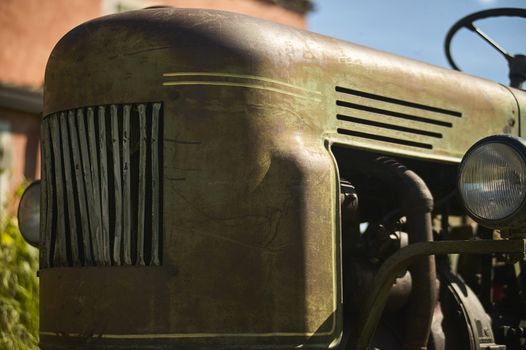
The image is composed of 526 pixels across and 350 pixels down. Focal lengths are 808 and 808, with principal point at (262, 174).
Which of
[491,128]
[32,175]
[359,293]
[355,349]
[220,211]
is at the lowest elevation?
[355,349]

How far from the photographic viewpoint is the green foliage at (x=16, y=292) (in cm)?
554

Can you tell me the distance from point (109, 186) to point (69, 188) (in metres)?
0.20

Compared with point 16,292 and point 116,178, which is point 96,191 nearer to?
point 116,178

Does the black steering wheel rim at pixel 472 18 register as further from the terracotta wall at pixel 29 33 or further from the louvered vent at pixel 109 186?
the terracotta wall at pixel 29 33

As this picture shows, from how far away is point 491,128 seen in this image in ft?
13.3

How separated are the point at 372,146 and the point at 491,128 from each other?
2.98 ft

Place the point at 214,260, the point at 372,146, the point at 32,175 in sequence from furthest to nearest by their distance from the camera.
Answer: the point at 32,175, the point at 372,146, the point at 214,260

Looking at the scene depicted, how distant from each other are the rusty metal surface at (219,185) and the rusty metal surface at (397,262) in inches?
6.6

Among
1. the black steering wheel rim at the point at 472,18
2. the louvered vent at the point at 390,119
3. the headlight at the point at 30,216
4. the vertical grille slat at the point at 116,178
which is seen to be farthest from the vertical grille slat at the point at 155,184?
the black steering wheel rim at the point at 472,18

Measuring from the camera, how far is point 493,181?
2.96 meters

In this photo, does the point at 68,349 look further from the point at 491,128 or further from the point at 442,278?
the point at 491,128

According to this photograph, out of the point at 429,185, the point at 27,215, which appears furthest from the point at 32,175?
the point at 429,185

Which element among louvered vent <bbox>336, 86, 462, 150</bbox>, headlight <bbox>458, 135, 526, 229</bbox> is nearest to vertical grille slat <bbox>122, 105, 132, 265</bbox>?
louvered vent <bbox>336, 86, 462, 150</bbox>

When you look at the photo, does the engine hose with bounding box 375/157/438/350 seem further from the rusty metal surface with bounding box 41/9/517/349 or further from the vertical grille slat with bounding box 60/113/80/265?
the vertical grille slat with bounding box 60/113/80/265
